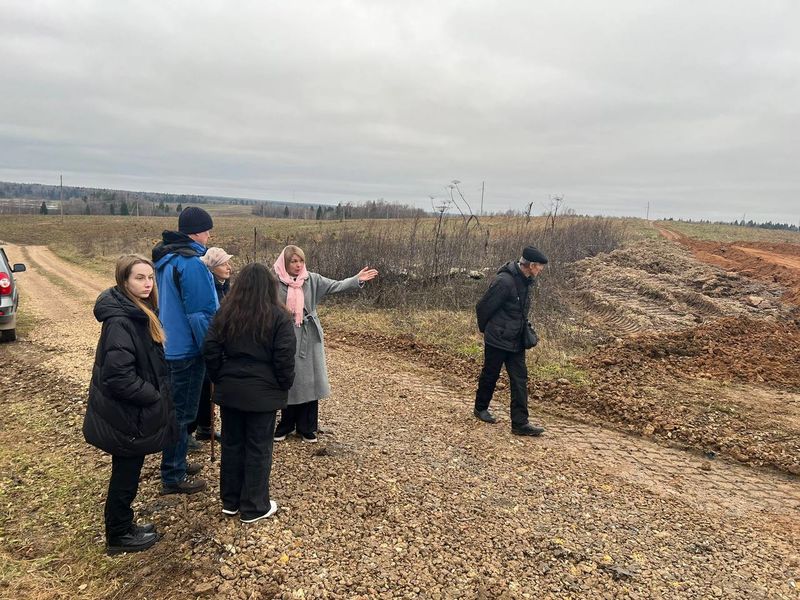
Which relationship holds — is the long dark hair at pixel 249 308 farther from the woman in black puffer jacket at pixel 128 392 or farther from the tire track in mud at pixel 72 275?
the tire track in mud at pixel 72 275

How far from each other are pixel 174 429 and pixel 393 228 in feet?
55.4

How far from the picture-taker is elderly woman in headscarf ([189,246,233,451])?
163 inches

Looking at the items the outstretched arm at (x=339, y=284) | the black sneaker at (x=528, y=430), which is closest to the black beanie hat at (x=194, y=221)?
the outstretched arm at (x=339, y=284)

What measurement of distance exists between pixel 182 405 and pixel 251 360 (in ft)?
2.89

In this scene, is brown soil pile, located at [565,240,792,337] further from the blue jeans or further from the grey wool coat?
the blue jeans

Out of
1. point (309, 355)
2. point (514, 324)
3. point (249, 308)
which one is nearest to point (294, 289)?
point (309, 355)

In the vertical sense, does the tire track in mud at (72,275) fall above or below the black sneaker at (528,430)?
below

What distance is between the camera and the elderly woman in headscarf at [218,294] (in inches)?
163

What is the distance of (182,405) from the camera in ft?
12.0

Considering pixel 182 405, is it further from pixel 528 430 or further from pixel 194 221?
pixel 528 430

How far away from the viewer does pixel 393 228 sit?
1958 cm

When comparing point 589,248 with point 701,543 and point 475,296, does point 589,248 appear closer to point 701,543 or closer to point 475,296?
point 475,296

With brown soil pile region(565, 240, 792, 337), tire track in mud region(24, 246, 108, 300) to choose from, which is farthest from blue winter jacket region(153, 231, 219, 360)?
tire track in mud region(24, 246, 108, 300)

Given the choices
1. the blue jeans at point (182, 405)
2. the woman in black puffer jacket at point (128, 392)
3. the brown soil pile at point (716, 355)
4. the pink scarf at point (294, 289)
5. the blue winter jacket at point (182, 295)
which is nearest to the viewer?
the woman in black puffer jacket at point (128, 392)
